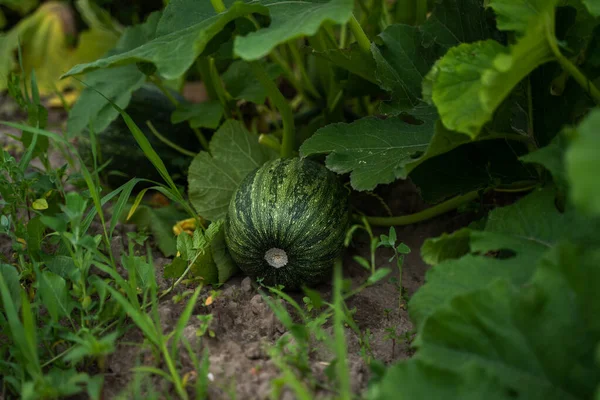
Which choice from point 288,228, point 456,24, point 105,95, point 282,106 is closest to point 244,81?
point 282,106

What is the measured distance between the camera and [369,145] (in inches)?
86.2

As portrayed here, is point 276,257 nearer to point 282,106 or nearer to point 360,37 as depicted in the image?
point 282,106

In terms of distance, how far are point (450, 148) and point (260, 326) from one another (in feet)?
2.70

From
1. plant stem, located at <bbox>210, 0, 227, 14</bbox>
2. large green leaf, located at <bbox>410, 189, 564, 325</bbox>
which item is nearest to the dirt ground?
large green leaf, located at <bbox>410, 189, 564, 325</bbox>

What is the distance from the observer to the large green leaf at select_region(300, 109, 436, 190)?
6.86 feet

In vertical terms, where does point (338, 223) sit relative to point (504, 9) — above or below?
below

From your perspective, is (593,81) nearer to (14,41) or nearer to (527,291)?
(527,291)

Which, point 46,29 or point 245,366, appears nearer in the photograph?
point 245,366

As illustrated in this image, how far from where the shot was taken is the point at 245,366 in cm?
181

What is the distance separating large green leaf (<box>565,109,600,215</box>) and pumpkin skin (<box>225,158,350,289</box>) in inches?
47.7

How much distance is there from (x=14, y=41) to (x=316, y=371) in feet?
10.5

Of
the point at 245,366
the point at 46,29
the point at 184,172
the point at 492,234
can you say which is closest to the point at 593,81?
the point at 492,234

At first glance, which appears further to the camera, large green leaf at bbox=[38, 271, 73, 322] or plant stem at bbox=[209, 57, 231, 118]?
plant stem at bbox=[209, 57, 231, 118]

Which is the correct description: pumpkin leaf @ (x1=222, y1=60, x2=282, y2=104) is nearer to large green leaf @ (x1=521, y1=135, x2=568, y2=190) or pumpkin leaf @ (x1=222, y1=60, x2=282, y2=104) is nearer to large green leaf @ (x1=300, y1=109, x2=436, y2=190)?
large green leaf @ (x1=300, y1=109, x2=436, y2=190)
